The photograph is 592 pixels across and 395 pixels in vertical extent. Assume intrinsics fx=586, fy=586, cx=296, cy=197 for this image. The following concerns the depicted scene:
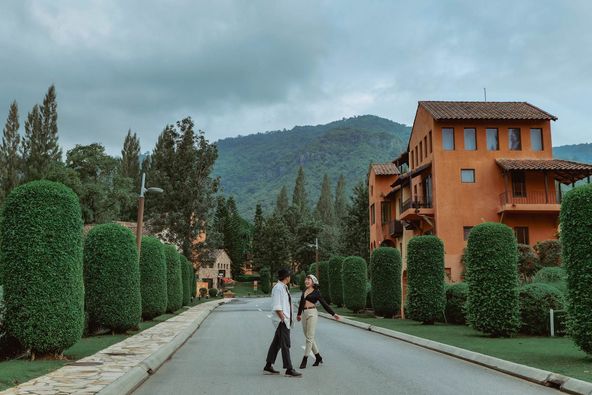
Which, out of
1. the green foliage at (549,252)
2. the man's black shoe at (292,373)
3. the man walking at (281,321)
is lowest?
the man's black shoe at (292,373)

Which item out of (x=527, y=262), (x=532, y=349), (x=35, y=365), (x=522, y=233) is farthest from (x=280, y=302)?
(x=522, y=233)

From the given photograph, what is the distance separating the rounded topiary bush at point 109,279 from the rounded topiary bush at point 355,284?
20.7 m

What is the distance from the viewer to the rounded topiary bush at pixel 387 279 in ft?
101

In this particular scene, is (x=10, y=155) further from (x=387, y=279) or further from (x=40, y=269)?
(x=40, y=269)

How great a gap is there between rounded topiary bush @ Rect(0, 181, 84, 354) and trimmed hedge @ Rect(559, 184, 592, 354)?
10.2 metres

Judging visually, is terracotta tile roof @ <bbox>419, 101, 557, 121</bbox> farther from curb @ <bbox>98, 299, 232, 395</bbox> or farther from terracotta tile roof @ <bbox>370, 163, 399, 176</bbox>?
curb @ <bbox>98, 299, 232, 395</bbox>

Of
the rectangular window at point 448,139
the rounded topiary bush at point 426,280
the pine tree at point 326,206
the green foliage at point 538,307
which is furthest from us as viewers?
the pine tree at point 326,206

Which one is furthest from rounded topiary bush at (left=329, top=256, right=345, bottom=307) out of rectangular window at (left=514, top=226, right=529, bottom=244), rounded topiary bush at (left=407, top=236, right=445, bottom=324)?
rounded topiary bush at (left=407, top=236, right=445, bottom=324)

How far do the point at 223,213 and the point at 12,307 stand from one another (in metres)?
105

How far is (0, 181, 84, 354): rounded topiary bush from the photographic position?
11.7m

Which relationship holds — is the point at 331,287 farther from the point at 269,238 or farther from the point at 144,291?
the point at 269,238

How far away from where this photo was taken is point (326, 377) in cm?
1016

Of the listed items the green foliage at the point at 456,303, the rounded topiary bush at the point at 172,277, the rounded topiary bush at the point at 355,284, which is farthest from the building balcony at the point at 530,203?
the rounded topiary bush at the point at 172,277

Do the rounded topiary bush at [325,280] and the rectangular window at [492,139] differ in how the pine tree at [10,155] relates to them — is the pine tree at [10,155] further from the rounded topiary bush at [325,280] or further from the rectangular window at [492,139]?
the rectangular window at [492,139]
